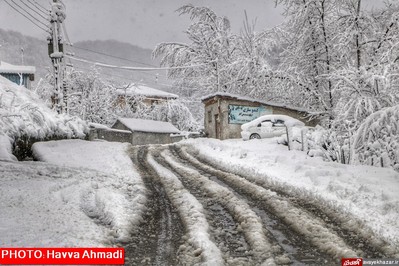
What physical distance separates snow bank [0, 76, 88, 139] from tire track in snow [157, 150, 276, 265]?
5.88 metres

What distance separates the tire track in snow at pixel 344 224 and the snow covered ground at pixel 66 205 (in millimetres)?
2872

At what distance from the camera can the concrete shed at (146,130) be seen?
111ft

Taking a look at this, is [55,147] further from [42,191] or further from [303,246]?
[303,246]

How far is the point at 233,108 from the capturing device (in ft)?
75.4

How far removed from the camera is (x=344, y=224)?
495cm

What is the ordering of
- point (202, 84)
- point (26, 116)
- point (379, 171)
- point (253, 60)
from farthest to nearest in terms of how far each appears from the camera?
point (202, 84) < point (253, 60) < point (26, 116) < point (379, 171)

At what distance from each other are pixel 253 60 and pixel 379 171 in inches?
724

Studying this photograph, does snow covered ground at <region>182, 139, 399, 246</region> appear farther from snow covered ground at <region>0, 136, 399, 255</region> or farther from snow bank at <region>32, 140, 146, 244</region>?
snow bank at <region>32, 140, 146, 244</region>

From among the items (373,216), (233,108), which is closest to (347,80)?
(373,216)

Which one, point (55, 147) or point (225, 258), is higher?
point (55, 147)

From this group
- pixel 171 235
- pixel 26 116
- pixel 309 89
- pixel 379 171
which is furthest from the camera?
pixel 309 89

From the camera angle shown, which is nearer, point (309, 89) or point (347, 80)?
point (347, 80)

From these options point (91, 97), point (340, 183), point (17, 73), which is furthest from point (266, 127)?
point (17, 73)

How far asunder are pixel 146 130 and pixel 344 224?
3036cm
